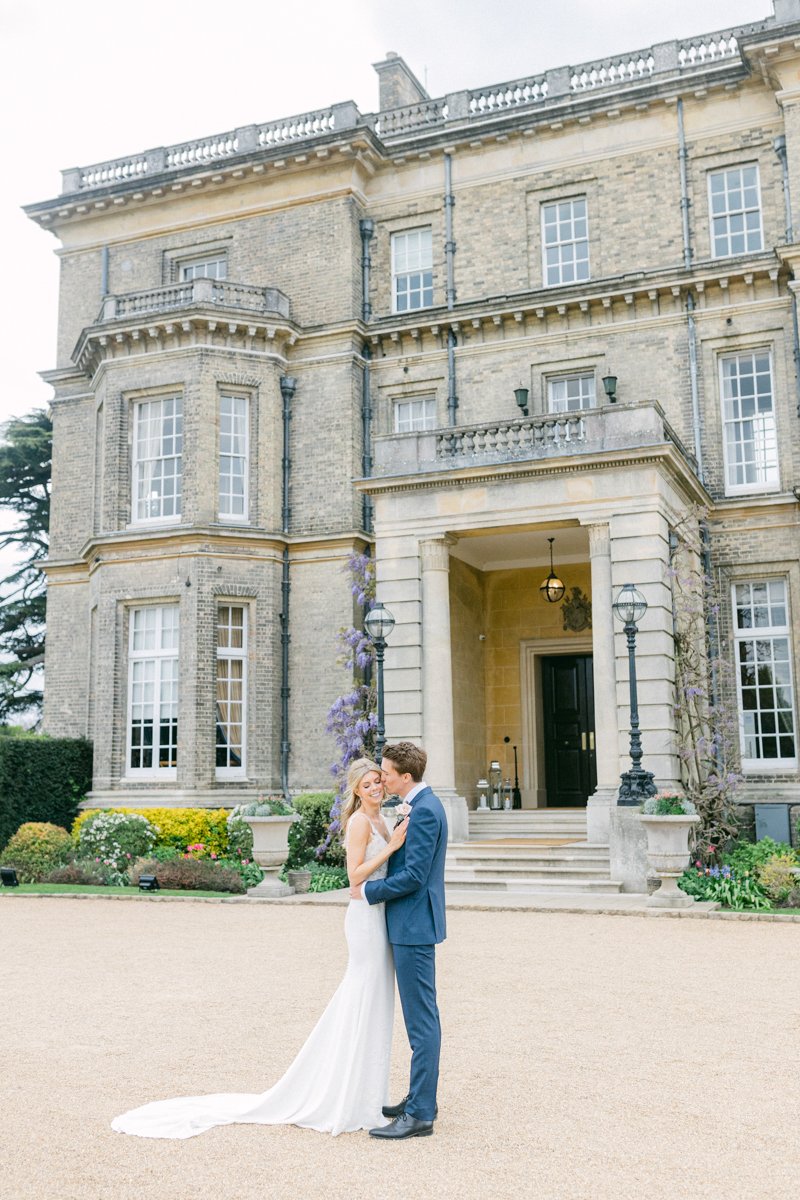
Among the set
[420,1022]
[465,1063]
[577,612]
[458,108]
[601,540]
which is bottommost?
[465,1063]

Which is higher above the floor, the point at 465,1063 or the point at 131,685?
the point at 131,685

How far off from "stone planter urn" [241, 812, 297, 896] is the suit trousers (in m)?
10.9

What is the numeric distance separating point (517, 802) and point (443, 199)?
12267mm

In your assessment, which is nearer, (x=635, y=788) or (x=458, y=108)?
(x=635, y=788)

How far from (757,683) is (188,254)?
585 inches

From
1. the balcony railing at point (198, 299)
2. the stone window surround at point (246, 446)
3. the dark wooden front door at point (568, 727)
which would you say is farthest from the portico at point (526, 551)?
the balcony railing at point (198, 299)

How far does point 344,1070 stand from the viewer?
548 cm

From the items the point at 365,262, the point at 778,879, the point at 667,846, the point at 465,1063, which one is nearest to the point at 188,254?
the point at 365,262

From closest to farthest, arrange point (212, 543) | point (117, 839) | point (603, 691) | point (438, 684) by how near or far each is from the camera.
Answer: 1. point (603, 691)
2. point (438, 684)
3. point (117, 839)
4. point (212, 543)

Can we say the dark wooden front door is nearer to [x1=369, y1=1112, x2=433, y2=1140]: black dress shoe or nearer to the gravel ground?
the gravel ground

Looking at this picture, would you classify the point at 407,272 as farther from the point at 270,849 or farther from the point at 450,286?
the point at 270,849

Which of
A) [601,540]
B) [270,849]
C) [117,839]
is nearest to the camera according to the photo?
[270,849]

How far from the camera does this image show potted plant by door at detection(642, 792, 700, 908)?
46.5 ft

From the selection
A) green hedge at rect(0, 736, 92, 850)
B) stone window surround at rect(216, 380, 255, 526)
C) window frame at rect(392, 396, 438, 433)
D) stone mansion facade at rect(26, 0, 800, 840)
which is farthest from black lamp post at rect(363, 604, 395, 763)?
green hedge at rect(0, 736, 92, 850)
